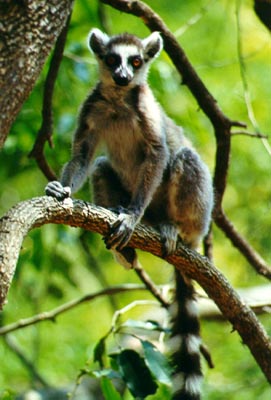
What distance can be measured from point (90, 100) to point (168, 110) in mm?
1375

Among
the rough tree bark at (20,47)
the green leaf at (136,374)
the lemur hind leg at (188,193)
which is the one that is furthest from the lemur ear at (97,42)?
the green leaf at (136,374)

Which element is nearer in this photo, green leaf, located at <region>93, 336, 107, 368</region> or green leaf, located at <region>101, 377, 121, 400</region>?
green leaf, located at <region>101, 377, 121, 400</region>

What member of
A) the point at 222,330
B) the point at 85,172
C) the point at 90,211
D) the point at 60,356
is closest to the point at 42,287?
the point at 60,356

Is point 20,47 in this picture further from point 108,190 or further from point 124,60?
point 108,190

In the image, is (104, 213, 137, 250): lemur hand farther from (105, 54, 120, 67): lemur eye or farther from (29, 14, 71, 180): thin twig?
(105, 54, 120, 67): lemur eye

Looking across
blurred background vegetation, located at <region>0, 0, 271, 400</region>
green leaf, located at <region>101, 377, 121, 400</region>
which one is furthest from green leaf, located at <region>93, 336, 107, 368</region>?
green leaf, located at <region>101, 377, 121, 400</region>

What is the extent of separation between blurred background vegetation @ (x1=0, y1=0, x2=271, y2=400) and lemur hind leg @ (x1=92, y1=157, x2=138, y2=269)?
2.11ft

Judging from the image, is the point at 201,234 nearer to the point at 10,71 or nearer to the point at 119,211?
the point at 119,211

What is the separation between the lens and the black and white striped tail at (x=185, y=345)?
484cm

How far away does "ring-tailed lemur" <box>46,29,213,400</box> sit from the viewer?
5.07 meters

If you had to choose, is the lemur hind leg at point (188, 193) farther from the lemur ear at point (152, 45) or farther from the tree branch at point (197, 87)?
the lemur ear at point (152, 45)

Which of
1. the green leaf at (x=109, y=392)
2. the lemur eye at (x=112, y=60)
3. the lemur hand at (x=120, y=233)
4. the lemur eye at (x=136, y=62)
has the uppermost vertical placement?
the lemur eye at (x=112, y=60)

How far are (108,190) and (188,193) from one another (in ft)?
1.81

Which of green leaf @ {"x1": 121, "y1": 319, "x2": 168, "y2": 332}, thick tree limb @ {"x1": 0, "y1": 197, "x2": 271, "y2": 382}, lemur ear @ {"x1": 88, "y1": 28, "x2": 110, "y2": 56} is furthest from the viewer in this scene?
lemur ear @ {"x1": 88, "y1": 28, "x2": 110, "y2": 56}
